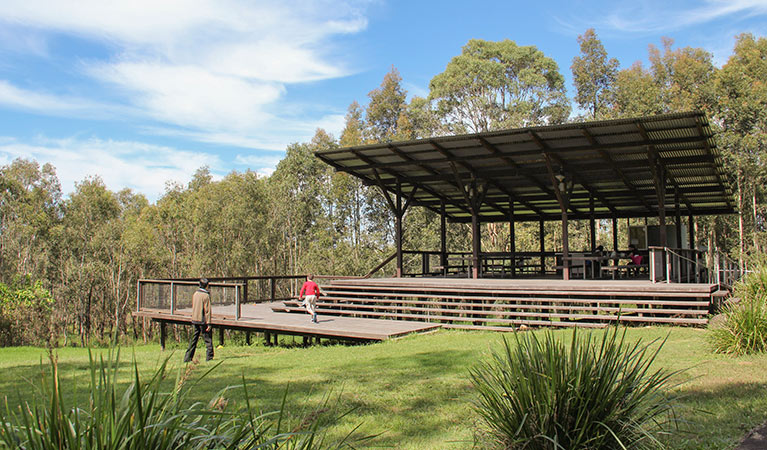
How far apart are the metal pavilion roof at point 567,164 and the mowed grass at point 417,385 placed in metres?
5.11

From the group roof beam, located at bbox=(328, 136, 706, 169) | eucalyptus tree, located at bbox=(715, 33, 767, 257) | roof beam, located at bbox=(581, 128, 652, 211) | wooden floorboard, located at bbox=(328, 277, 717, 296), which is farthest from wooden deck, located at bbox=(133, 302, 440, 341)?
eucalyptus tree, located at bbox=(715, 33, 767, 257)

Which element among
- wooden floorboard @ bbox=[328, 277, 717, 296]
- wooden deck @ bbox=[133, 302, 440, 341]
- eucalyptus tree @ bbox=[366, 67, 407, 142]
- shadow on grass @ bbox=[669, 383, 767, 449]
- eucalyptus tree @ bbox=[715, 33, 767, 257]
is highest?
eucalyptus tree @ bbox=[366, 67, 407, 142]

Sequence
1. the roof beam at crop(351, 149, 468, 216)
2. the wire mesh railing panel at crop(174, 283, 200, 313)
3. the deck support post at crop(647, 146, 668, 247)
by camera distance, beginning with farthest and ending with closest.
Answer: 1. the roof beam at crop(351, 149, 468, 216)
2. the wire mesh railing panel at crop(174, 283, 200, 313)
3. the deck support post at crop(647, 146, 668, 247)

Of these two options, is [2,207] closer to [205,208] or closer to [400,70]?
[205,208]

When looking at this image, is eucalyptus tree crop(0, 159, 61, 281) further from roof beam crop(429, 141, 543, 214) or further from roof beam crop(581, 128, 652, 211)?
roof beam crop(581, 128, 652, 211)

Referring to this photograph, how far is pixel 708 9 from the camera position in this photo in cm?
4016

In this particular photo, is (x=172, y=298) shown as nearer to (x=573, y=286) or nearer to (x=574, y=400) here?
(x=573, y=286)

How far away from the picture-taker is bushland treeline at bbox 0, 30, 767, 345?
36.4 m

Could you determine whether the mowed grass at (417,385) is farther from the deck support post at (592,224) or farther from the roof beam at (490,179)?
the deck support post at (592,224)

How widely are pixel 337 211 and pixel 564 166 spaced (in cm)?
2584

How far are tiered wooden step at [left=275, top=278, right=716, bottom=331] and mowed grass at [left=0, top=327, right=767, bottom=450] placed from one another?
1.20 metres

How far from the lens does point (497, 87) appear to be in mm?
39688

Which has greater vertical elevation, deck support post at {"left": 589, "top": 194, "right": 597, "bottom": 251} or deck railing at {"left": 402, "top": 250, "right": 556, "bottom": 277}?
deck support post at {"left": 589, "top": 194, "right": 597, "bottom": 251}

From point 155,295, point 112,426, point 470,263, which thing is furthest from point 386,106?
point 112,426
